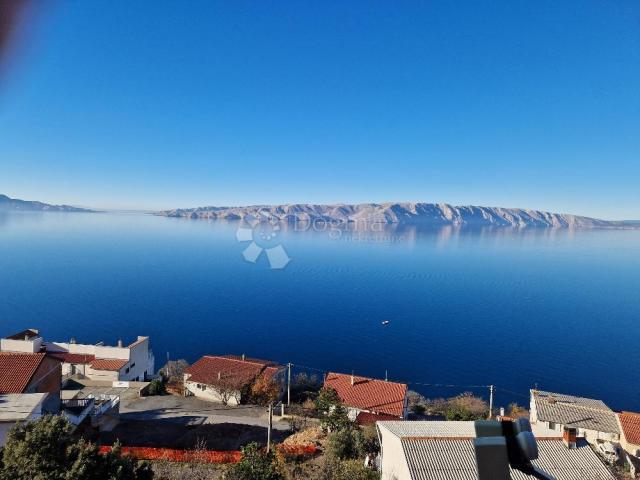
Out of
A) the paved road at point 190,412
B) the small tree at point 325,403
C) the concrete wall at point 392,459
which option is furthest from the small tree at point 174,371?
the concrete wall at point 392,459

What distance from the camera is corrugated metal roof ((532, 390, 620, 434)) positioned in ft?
40.3

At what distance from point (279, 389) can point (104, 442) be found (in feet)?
23.0

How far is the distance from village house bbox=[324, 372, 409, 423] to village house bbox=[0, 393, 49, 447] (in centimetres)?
924

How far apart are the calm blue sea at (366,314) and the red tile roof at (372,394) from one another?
9.58 metres

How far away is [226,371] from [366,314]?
2663 centimetres

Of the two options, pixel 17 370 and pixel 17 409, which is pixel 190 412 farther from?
pixel 17 409

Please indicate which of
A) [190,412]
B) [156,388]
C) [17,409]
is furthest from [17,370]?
A: [156,388]

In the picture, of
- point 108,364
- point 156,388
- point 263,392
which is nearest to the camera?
point 156,388

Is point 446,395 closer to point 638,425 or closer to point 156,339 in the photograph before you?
point 638,425

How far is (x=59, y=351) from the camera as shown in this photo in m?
17.8

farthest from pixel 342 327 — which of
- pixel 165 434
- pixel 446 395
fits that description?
pixel 165 434

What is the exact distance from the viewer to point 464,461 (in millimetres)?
6863

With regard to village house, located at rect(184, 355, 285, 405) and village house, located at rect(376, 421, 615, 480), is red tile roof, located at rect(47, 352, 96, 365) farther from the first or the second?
village house, located at rect(376, 421, 615, 480)

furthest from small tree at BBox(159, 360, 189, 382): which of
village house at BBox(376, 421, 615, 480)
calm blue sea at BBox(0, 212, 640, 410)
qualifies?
village house at BBox(376, 421, 615, 480)
